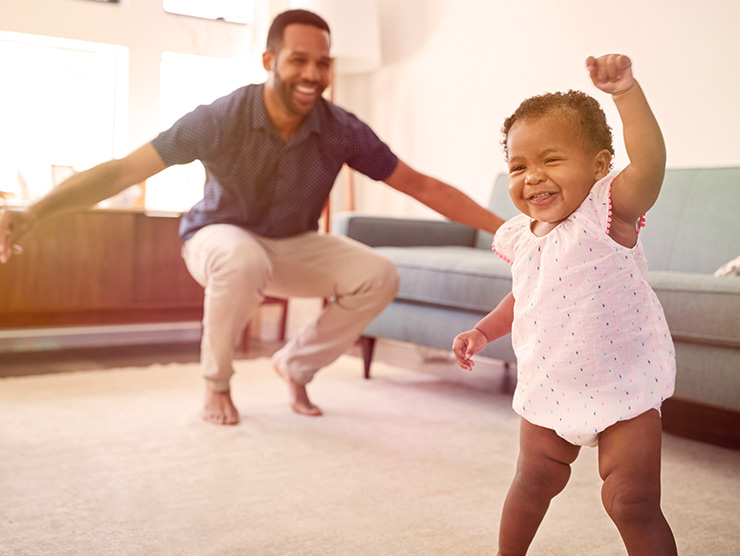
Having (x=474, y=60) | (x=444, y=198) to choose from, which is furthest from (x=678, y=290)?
(x=474, y=60)

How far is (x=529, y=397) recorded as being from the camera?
3.41 ft

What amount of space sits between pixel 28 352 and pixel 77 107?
1.22 metres

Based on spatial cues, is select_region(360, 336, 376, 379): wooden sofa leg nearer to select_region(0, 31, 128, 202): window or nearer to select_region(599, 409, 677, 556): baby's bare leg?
select_region(0, 31, 128, 202): window

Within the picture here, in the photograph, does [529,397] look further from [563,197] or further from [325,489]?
[325,489]

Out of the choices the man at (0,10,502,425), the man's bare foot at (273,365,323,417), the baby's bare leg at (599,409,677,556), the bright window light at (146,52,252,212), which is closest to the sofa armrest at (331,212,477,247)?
the man at (0,10,502,425)

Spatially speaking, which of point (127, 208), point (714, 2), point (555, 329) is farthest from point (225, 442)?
point (714, 2)

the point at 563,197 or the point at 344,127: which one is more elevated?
the point at 344,127

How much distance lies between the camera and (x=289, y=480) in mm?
1588

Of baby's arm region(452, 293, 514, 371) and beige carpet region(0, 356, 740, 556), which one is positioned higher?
baby's arm region(452, 293, 514, 371)

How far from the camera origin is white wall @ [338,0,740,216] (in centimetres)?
267

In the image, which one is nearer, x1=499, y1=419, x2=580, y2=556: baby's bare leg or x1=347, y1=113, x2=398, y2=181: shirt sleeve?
x1=499, y1=419, x2=580, y2=556: baby's bare leg

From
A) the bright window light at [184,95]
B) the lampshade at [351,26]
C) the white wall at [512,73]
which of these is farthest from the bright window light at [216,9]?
the white wall at [512,73]

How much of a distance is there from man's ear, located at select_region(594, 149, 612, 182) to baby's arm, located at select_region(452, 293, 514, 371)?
22 centimetres

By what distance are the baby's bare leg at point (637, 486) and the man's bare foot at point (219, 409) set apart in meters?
1.28
